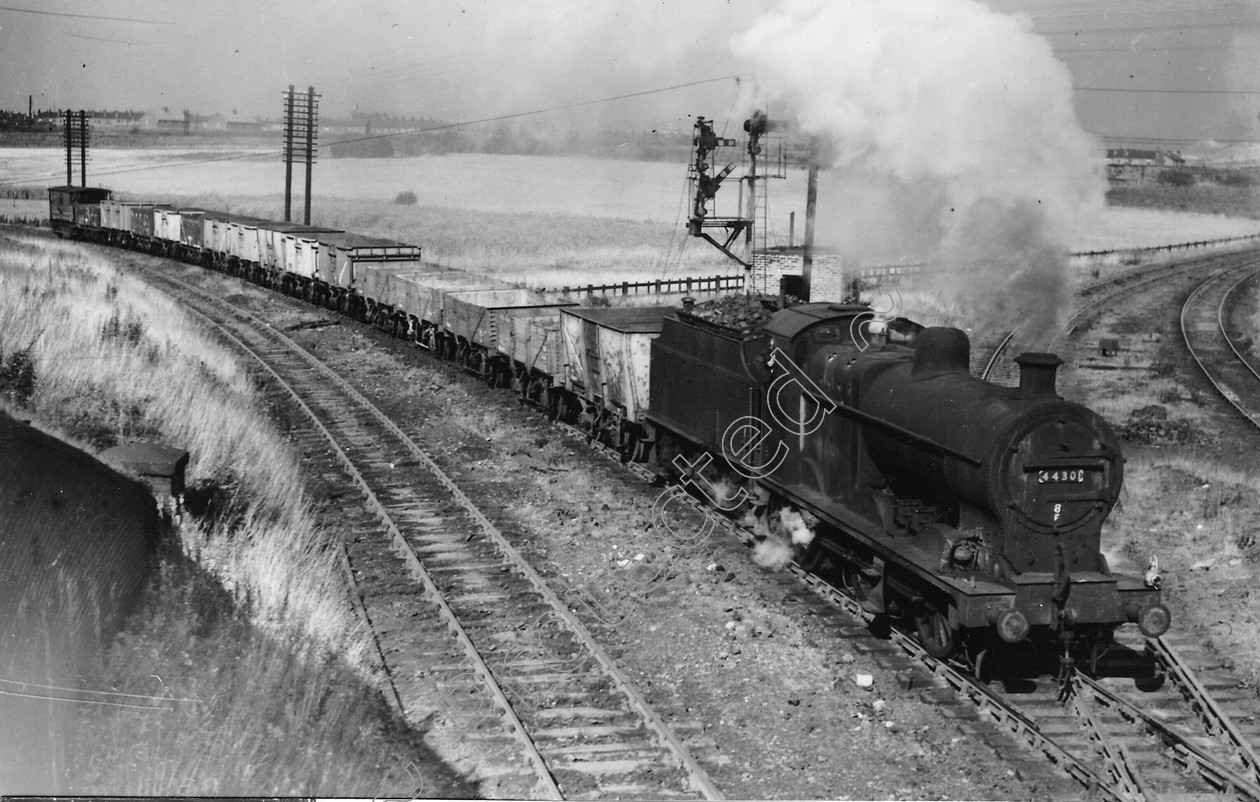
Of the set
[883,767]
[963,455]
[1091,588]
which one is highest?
[963,455]

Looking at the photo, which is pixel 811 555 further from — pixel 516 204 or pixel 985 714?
pixel 516 204

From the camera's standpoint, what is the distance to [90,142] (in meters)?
60.2

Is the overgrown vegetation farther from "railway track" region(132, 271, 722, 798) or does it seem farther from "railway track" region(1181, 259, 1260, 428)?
"railway track" region(132, 271, 722, 798)

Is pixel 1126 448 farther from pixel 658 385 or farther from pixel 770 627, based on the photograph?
pixel 770 627

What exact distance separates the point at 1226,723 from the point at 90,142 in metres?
61.2

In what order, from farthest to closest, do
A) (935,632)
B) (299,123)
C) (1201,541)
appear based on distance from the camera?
1. (299,123)
2. (1201,541)
3. (935,632)

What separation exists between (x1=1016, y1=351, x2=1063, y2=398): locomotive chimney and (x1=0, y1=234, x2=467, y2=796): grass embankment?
17.4ft

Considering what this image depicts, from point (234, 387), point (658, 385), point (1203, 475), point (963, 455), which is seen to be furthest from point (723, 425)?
point (234, 387)

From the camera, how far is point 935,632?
1069cm

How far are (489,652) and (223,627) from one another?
8.54ft

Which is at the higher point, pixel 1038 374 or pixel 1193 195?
pixel 1193 195

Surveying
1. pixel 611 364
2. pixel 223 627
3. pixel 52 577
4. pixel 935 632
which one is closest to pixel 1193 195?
pixel 611 364

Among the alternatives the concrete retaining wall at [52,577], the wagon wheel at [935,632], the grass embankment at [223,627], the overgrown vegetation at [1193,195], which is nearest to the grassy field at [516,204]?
the overgrown vegetation at [1193,195]

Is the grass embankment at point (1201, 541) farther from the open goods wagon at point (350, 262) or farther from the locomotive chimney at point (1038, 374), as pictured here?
the open goods wagon at point (350, 262)
